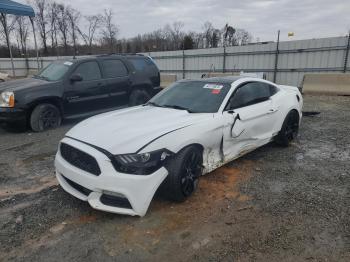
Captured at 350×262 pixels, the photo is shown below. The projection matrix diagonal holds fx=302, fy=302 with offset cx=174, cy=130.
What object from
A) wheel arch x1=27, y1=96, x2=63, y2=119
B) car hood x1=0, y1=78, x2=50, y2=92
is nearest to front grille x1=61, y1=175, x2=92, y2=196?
wheel arch x1=27, y1=96, x2=63, y2=119

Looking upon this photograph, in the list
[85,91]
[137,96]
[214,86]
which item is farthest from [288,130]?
[85,91]

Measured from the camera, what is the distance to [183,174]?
3.53 m

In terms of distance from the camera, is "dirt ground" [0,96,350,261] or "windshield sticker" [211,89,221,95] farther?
"windshield sticker" [211,89,221,95]

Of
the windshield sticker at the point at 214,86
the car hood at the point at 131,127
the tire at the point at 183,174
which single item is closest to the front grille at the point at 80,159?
the car hood at the point at 131,127

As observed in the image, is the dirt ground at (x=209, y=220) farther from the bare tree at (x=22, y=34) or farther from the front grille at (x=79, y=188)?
the bare tree at (x=22, y=34)

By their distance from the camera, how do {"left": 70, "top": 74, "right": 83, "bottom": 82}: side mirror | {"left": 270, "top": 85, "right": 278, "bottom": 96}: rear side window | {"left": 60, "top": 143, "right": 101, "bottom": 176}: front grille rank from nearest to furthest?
{"left": 60, "top": 143, "right": 101, "bottom": 176}: front grille
{"left": 270, "top": 85, "right": 278, "bottom": 96}: rear side window
{"left": 70, "top": 74, "right": 83, "bottom": 82}: side mirror

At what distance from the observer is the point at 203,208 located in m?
3.58

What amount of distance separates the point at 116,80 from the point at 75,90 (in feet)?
4.00

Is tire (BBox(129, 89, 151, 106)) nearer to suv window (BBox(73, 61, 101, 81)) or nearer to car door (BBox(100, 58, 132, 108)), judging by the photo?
car door (BBox(100, 58, 132, 108))

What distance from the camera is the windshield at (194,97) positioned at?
437 centimetres

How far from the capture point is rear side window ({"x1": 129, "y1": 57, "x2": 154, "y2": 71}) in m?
8.87

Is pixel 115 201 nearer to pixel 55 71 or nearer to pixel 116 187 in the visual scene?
pixel 116 187

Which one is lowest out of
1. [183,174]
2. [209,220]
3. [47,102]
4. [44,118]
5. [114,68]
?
[209,220]

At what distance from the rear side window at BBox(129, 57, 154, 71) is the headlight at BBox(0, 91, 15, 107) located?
337cm
